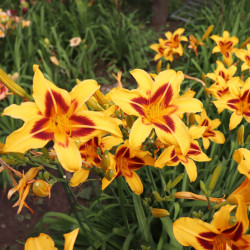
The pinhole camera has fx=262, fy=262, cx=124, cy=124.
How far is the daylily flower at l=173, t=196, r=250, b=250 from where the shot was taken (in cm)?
94

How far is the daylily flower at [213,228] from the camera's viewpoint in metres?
0.94

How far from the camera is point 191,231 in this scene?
3.14 feet

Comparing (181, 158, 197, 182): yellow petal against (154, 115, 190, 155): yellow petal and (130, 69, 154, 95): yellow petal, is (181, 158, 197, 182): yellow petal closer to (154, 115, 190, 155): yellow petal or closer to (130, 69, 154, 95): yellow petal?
(154, 115, 190, 155): yellow petal

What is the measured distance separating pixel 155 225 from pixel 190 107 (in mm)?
1236

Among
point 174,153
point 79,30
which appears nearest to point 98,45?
point 79,30

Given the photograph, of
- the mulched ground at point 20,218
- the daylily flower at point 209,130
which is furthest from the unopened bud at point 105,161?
the mulched ground at point 20,218

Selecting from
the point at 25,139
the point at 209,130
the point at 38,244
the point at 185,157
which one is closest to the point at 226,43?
the point at 209,130

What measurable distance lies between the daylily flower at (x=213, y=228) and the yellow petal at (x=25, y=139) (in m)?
0.59

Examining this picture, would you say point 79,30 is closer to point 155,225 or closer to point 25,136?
point 155,225

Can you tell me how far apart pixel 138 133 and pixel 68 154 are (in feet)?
0.98

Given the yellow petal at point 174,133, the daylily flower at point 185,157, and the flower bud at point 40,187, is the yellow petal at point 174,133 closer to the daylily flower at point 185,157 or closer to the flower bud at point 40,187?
the daylily flower at point 185,157

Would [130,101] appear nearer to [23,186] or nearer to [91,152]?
[91,152]

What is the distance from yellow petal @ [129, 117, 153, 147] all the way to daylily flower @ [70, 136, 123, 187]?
16cm

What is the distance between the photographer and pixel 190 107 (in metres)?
1.17
